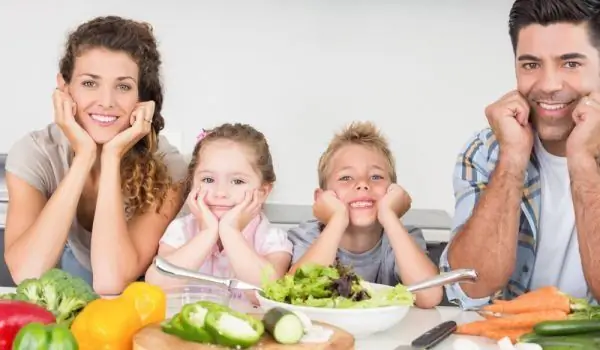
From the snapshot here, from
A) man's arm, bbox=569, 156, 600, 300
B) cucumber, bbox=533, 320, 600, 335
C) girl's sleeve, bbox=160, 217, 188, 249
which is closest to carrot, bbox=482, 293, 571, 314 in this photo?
cucumber, bbox=533, 320, 600, 335

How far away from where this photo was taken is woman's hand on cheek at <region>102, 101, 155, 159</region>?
2008mm

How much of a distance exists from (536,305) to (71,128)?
1.16 metres

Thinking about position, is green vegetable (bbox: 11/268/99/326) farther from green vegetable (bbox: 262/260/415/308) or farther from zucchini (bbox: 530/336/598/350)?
zucchini (bbox: 530/336/598/350)

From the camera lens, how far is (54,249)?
1.92 metres

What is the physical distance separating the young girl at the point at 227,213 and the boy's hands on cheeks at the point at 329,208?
102 millimetres

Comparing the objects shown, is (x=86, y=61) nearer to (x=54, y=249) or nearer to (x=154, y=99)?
(x=154, y=99)

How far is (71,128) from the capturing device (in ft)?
6.59

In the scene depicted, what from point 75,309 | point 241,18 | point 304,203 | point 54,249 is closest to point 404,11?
point 241,18

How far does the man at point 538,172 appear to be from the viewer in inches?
70.0

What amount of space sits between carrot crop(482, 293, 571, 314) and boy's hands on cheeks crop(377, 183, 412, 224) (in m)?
0.53

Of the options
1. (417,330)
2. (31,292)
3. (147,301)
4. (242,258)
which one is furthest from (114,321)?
(242,258)

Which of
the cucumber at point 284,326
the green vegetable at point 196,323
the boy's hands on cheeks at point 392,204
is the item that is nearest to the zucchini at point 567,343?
the cucumber at point 284,326

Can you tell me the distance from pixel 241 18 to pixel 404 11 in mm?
511

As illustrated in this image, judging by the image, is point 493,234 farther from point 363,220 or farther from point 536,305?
point 536,305
